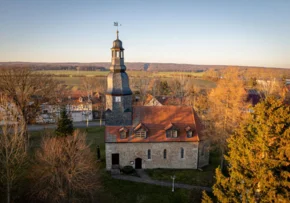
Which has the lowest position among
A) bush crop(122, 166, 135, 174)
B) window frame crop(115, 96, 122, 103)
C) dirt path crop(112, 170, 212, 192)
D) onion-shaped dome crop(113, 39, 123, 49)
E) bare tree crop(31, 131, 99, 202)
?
dirt path crop(112, 170, 212, 192)

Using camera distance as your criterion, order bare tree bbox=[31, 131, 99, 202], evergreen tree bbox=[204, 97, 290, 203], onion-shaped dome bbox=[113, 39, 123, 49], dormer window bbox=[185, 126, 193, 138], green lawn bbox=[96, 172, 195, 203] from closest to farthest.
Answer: evergreen tree bbox=[204, 97, 290, 203]
bare tree bbox=[31, 131, 99, 202]
green lawn bbox=[96, 172, 195, 203]
onion-shaped dome bbox=[113, 39, 123, 49]
dormer window bbox=[185, 126, 193, 138]

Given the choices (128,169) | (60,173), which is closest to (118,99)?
(128,169)

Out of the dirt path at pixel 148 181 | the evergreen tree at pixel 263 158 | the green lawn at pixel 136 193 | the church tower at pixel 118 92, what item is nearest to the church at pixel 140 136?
the church tower at pixel 118 92

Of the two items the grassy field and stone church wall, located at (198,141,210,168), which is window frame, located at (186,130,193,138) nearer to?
stone church wall, located at (198,141,210,168)

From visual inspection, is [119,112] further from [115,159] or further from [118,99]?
[115,159]

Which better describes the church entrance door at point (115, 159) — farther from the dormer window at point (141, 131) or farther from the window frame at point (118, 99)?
the window frame at point (118, 99)

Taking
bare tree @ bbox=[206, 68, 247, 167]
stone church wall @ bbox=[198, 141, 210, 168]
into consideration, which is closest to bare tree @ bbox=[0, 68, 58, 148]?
stone church wall @ bbox=[198, 141, 210, 168]

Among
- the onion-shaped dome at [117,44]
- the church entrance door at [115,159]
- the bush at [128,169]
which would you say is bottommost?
the bush at [128,169]
